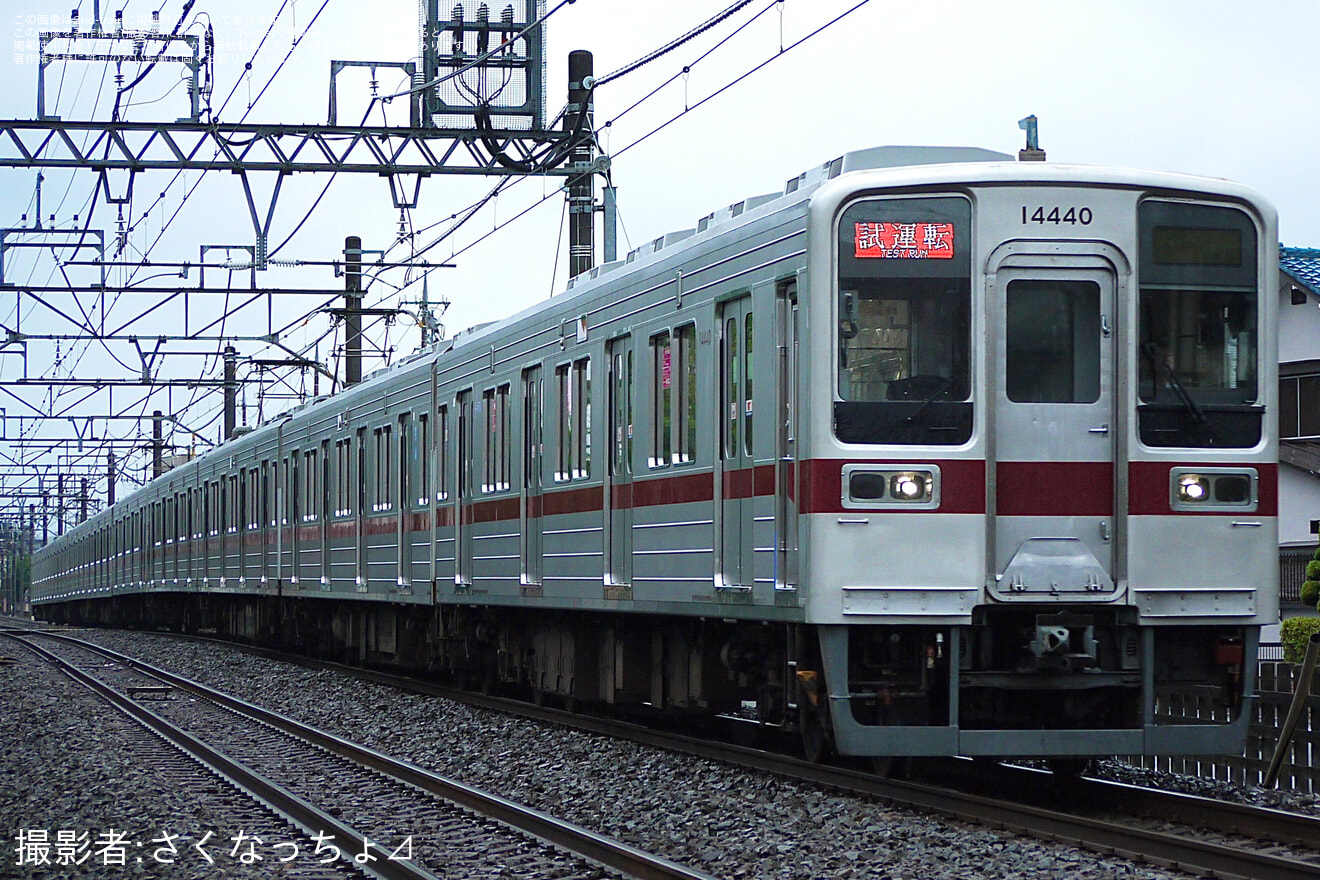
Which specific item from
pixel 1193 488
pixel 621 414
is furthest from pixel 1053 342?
pixel 621 414

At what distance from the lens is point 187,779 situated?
1138 cm

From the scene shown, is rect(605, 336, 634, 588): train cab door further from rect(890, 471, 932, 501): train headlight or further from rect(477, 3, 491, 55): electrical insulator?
rect(477, 3, 491, 55): electrical insulator

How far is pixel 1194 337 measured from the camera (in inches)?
359

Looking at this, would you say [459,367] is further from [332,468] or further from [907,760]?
[907,760]

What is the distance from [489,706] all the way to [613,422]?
4180 mm

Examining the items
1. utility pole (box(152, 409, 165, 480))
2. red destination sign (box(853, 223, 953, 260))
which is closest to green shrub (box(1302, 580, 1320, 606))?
red destination sign (box(853, 223, 953, 260))

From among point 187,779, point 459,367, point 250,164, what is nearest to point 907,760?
point 187,779

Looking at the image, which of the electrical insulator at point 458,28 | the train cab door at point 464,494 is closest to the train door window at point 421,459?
the train cab door at point 464,494

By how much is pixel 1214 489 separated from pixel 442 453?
9152 millimetres

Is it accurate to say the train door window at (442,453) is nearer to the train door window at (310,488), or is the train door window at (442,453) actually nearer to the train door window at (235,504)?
the train door window at (310,488)

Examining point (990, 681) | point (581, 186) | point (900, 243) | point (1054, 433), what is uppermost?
point (581, 186)

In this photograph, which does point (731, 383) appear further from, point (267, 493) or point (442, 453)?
point (267, 493)

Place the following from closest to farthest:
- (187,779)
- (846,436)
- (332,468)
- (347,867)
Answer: (347,867) → (846,436) → (187,779) → (332,468)

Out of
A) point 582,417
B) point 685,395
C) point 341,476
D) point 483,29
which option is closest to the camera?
point 685,395
